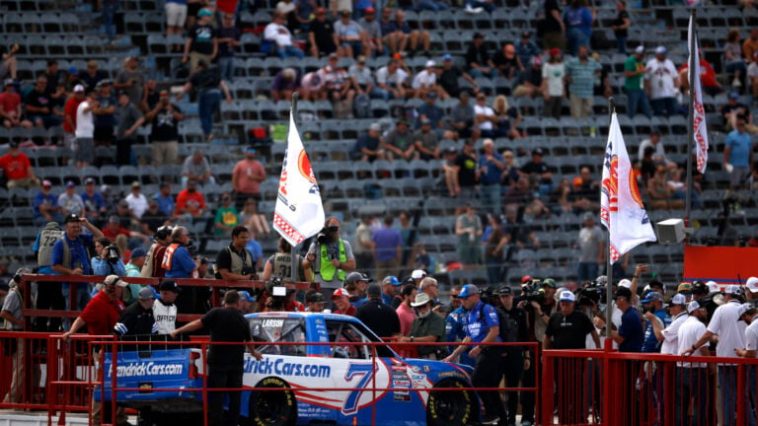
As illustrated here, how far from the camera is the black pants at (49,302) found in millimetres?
20703

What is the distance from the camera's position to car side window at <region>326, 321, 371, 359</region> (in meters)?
18.3

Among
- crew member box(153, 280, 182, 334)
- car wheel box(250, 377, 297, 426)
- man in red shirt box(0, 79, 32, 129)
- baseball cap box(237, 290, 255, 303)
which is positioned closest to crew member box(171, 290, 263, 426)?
car wheel box(250, 377, 297, 426)

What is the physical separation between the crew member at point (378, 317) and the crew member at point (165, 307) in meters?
2.36

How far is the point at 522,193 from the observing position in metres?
29.0

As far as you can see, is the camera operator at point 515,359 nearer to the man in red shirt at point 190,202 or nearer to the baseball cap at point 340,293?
the baseball cap at point 340,293

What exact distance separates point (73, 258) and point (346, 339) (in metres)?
4.29

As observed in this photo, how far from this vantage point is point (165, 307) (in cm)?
1862

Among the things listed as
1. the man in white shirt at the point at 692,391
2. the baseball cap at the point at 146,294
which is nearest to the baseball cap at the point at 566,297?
the man in white shirt at the point at 692,391

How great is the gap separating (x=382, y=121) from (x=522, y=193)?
3.41m

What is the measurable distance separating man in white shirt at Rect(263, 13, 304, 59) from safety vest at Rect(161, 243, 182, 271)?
1233 cm

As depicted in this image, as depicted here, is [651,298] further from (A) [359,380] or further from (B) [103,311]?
(B) [103,311]

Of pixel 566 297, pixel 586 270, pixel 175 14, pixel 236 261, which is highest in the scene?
pixel 175 14

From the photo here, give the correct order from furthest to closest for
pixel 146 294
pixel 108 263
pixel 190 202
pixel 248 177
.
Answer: pixel 248 177 < pixel 190 202 < pixel 108 263 < pixel 146 294

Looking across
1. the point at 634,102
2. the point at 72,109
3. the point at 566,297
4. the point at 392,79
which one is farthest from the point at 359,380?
the point at 634,102
